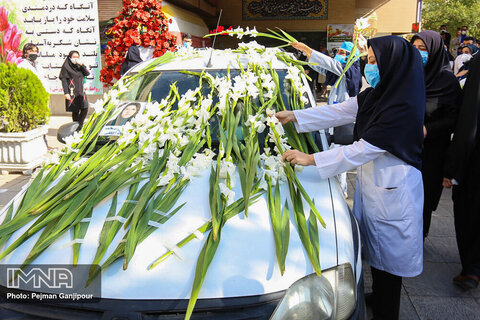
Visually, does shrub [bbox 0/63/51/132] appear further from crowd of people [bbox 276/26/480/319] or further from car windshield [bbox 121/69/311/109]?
crowd of people [bbox 276/26/480/319]

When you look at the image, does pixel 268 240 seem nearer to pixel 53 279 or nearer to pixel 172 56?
pixel 53 279

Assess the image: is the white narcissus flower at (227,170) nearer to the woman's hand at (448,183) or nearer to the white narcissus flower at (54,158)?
the white narcissus flower at (54,158)

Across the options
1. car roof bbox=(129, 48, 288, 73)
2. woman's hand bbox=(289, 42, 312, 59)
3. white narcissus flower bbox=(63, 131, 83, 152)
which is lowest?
white narcissus flower bbox=(63, 131, 83, 152)

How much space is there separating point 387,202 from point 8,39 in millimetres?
11428

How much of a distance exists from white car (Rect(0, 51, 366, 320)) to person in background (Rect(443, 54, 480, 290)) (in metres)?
1.56

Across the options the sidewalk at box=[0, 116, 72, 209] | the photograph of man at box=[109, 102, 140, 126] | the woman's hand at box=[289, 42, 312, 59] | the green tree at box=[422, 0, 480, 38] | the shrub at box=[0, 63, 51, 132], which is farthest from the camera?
the green tree at box=[422, 0, 480, 38]

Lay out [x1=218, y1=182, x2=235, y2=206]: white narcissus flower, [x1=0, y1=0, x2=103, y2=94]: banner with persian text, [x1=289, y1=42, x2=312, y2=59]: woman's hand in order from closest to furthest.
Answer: [x1=218, y1=182, x2=235, y2=206]: white narcissus flower
[x1=289, y1=42, x2=312, y2=59]: woman's hand
[x1=0, y1=0, x2=103, y2=94]: banner with persian text

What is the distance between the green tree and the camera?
4116 cm

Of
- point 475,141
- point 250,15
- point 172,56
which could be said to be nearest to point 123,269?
point 172,56

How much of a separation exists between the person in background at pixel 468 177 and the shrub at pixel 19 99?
6.10 meters

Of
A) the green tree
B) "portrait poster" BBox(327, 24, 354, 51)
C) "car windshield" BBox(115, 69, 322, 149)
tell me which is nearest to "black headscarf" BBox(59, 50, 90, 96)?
"car windshield" BBox(115, 69, 322, 149)

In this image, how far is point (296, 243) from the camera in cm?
210

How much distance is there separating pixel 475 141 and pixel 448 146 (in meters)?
0.30

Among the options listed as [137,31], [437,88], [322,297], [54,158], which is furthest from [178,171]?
[137,31]
